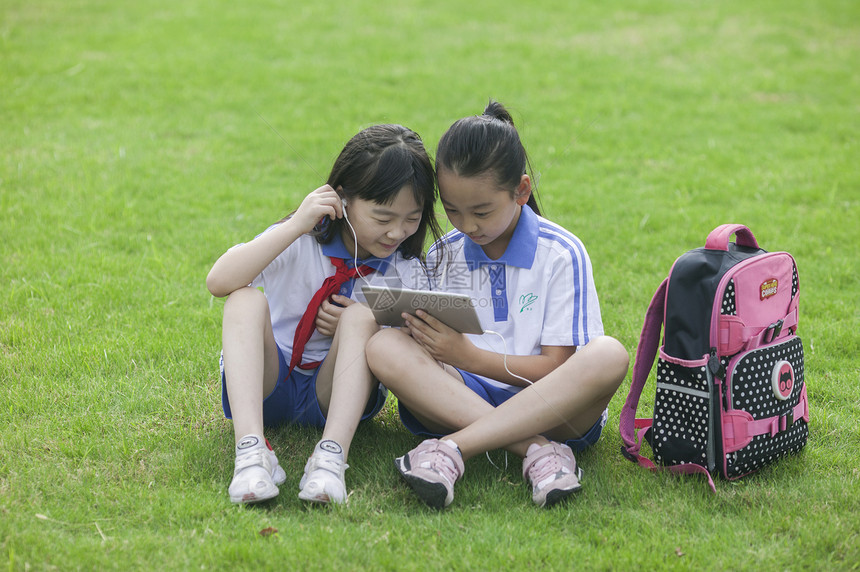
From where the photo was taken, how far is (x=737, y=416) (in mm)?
2705

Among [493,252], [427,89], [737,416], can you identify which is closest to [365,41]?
[427,89]

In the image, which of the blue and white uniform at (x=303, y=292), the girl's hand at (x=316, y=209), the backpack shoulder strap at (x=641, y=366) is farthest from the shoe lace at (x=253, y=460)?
the backpack shoulder strap at (x=641, y=366)

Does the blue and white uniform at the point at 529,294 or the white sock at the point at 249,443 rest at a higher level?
the blue and white uniform at the point at 529,294

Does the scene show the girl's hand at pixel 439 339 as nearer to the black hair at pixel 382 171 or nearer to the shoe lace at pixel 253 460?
the black hair at pixel 382 171

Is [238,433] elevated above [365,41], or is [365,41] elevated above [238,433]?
[365,41]

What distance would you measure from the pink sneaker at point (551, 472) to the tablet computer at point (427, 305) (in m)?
0.46

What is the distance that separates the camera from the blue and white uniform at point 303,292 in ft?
9.88

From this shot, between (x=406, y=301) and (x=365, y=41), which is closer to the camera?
(x=406, y=301)

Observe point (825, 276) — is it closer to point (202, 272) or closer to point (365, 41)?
point (202, 272)

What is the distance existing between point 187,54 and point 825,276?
641 centimetres

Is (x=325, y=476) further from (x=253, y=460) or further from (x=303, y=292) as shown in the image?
(x=303, y=292)

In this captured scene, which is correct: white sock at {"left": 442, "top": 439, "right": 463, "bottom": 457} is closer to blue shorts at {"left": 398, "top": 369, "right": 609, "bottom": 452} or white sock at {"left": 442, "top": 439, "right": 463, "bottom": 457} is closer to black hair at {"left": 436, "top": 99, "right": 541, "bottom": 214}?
blue shorts at {"left": 398, "top": 369, "right": 609, "bottom": 452}

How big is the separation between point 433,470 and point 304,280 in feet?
2.91

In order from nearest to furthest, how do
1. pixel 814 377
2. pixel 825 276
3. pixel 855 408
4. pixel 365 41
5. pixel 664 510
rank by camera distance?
pixel 664 510, pixel 855 408, pixel 814 377, pixel 825 276, pixel 365 41
